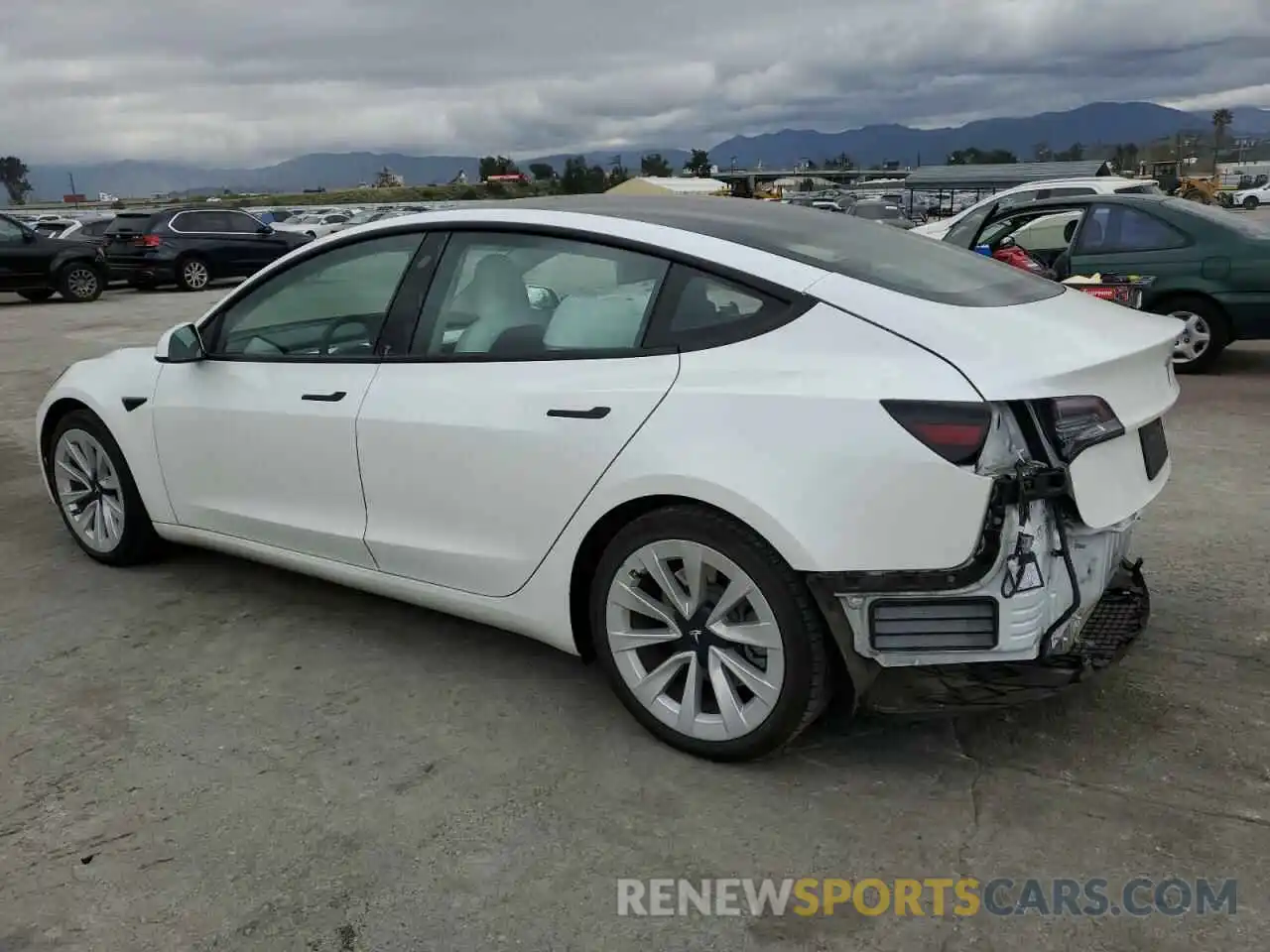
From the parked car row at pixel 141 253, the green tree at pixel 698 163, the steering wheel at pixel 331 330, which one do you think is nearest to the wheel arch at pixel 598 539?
the steering wheel at pixel 331 330

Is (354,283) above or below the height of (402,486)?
above

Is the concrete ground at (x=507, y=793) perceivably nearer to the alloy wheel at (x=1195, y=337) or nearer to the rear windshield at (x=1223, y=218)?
the alloy wheel at (x=1195, y=337)

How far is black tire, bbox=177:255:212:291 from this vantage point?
2003cm

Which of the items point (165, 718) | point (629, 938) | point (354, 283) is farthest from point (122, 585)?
point (629, 938)

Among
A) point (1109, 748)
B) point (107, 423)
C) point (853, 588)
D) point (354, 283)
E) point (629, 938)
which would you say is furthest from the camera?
point (107, 423)

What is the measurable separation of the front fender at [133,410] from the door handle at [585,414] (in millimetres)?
2137

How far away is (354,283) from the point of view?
4.00 meters

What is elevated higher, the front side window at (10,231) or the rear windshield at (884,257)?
the rear windshield at (884,257)

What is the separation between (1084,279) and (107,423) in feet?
22.0

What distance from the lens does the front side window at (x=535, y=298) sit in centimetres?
320

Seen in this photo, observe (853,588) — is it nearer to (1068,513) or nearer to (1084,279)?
(1068,513)

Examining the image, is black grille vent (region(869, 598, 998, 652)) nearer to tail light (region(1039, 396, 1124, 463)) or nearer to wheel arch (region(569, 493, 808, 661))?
wheel arch (region(569, 493, 808, 661))

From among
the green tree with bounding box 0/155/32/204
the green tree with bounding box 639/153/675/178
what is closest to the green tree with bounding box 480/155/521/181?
the green tree with bounding box 639/153/675/178

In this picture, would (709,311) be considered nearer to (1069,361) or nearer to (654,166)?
(1069,361)
